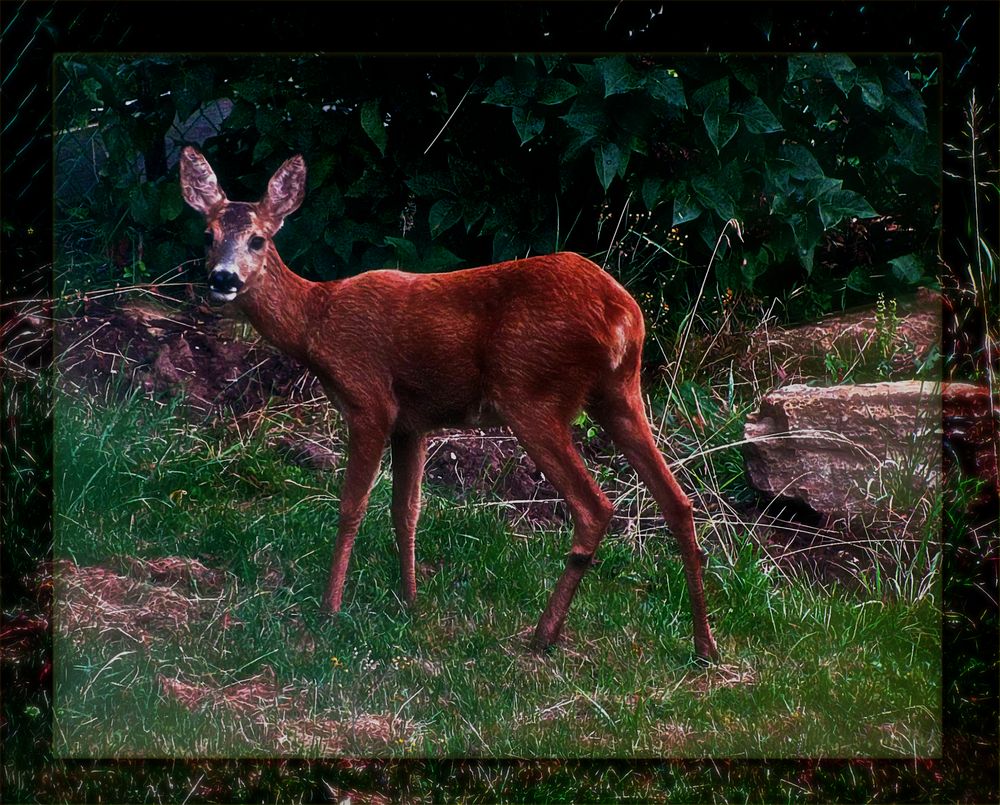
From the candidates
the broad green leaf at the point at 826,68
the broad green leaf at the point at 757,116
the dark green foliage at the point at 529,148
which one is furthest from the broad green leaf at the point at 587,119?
the broad green leaf at the point at 826,68

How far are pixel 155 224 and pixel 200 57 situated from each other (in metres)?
0.97

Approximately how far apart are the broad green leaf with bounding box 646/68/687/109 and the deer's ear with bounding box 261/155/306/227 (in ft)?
5.52

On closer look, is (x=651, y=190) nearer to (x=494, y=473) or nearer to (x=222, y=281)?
(x=494, y=473)

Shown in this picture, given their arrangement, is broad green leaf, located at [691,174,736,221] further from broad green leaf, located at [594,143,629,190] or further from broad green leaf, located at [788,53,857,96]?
broad green leaf, located at [788,53,857,96]

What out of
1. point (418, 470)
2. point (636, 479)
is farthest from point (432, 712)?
point (636, 479)

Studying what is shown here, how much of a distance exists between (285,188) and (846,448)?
2.89 meters

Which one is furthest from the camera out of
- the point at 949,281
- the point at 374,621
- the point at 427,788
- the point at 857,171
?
the point at 857,171

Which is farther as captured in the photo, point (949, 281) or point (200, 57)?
point (200, 57)

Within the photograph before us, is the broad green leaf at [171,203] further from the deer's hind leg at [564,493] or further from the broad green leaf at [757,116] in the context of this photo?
the broad green leaf at [757,116]

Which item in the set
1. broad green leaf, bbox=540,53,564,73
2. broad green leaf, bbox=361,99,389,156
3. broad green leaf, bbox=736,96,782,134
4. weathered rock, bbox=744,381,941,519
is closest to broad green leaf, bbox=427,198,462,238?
broad green leaf, bbox=361,99,389,156

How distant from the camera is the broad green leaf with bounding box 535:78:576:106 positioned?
567cm

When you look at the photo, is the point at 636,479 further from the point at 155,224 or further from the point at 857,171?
the point at 155,224

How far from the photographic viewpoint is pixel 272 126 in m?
6.21

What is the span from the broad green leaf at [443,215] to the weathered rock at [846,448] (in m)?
1.72
